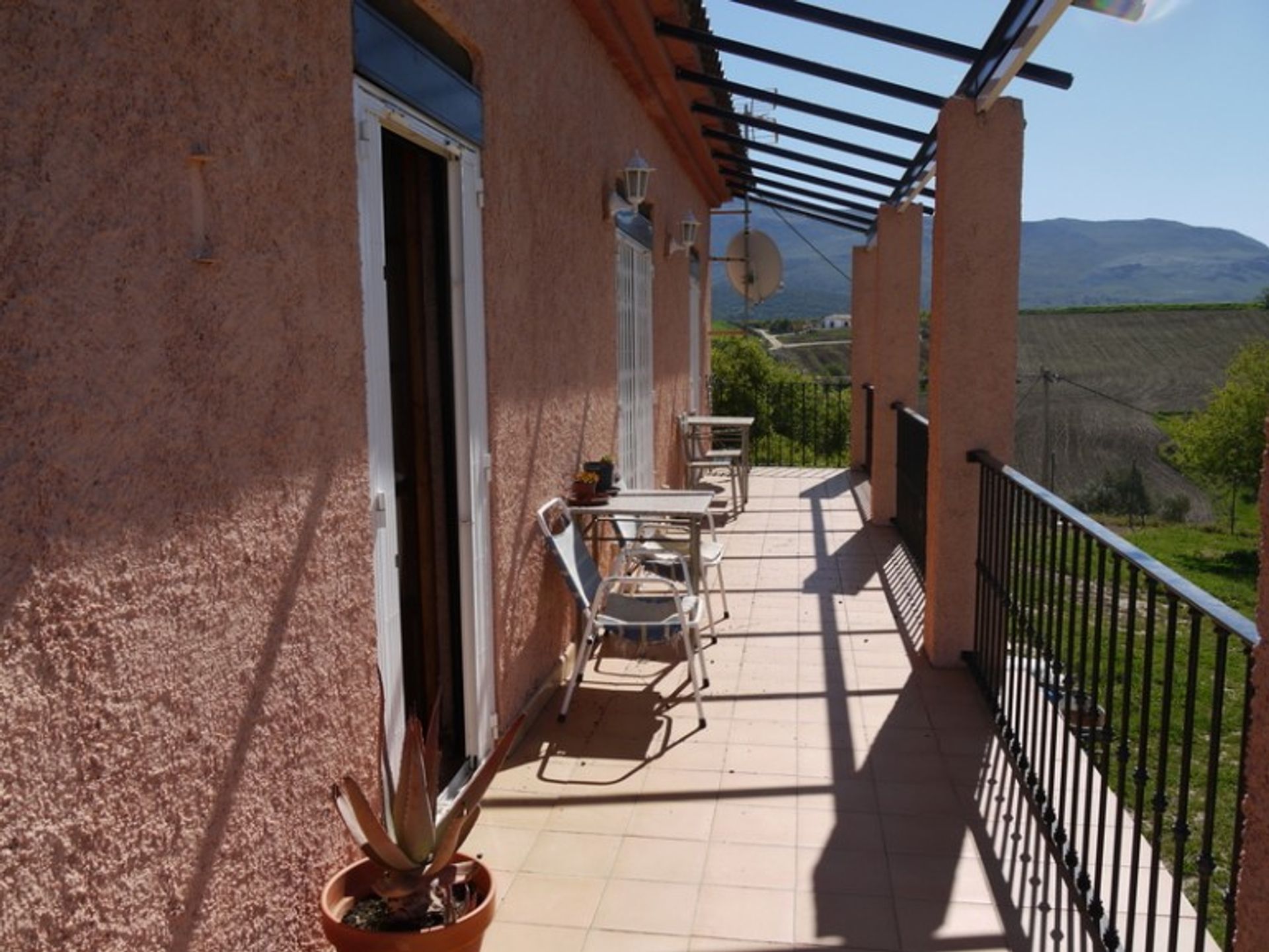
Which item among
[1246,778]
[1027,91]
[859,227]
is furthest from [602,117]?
[859,227]

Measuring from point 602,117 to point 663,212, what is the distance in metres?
2.76

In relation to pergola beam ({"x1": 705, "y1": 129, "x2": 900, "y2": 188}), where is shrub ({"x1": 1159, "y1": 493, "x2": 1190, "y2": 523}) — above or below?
below

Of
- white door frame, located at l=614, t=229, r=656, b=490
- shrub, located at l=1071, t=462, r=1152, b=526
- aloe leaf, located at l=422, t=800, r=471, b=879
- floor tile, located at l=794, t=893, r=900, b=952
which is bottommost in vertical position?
shrub, located at l=1071, t=462, r=1152, b=526

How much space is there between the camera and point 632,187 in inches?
241

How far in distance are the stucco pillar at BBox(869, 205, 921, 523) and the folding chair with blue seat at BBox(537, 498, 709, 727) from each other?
4.57m

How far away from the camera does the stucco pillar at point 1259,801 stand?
153 centimetres

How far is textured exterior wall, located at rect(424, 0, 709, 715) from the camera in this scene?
3943 millimetres

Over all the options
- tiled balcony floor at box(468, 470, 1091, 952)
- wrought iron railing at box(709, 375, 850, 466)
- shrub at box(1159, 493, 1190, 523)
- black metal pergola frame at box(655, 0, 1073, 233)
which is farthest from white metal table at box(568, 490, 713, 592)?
shrub at box(1159, 493, 1190, 523)

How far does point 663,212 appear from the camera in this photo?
337 inches

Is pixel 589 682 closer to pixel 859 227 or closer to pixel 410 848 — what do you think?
pixel 410 848

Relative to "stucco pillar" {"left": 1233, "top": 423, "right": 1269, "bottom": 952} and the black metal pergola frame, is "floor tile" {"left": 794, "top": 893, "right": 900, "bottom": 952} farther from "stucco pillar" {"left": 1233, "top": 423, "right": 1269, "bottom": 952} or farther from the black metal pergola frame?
the black metal pergola frame

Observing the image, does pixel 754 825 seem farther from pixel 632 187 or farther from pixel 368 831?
pixel 632 187

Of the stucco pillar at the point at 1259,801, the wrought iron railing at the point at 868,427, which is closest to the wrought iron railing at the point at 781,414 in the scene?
the wrought iron railing at the point at 868,427

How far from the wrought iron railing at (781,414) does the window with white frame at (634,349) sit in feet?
20.4
